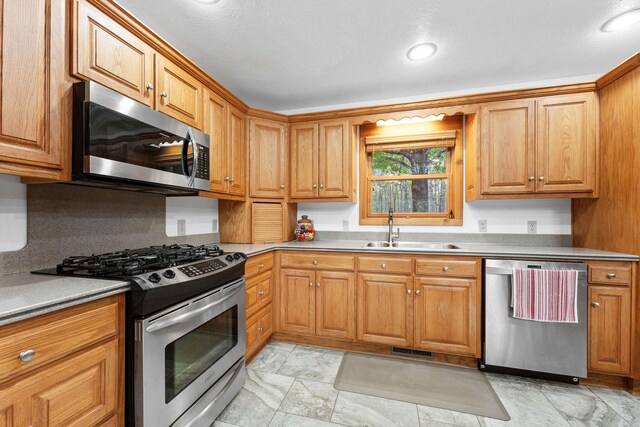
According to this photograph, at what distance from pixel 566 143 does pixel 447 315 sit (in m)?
1.74

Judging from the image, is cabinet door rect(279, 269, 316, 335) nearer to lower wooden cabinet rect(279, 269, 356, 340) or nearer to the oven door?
lower wooden cabinet rect(279, 269, 356, 340)

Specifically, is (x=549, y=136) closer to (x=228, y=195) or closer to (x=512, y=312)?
(x=512, y=312)

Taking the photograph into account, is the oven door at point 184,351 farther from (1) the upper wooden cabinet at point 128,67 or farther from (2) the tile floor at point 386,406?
(1) the upper wooden cabinet at point 128,67

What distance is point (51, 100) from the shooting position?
117 centimetres

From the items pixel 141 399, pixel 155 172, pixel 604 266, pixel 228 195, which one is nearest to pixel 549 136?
pixel 604 266

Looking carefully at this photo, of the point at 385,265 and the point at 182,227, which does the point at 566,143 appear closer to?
the point at 385,265

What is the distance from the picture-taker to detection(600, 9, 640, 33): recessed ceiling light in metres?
1.73

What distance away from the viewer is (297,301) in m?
2.56

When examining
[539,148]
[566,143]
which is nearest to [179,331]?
[539,148]

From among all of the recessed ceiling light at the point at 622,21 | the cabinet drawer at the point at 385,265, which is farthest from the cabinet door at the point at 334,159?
the recessed ceiling light at the point at 622,21

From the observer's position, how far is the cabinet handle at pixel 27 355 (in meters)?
0.84

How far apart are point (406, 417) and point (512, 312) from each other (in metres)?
1.12

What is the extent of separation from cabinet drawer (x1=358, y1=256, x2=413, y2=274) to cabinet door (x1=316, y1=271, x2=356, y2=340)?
15cm

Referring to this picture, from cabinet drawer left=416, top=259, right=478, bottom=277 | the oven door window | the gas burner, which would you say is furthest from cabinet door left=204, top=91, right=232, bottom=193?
cabinet drawer left=416, top=259, right=478, bottom=277
